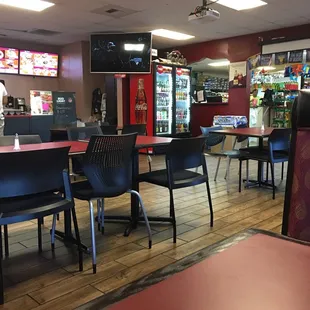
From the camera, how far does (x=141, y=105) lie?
809cm

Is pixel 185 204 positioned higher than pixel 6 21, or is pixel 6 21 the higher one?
pixel 6 21

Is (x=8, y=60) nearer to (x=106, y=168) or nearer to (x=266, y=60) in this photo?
(x=266, y=60)

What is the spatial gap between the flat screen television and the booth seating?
6.60 metres

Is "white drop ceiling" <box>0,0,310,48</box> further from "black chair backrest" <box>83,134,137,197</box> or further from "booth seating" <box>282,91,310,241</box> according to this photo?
"booth seating" <box>282,91,310,241</box>

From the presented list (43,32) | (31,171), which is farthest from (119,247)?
(43,32)

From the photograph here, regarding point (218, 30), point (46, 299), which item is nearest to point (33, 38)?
point (218, 30)

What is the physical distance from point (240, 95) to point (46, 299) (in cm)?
708

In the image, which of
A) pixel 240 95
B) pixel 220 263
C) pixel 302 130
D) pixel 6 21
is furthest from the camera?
pixel 240 95

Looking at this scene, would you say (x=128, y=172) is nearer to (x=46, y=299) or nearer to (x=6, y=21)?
(x=46, y=299)

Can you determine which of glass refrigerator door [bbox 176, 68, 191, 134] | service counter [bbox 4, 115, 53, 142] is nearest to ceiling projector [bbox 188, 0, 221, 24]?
glass refrigerator door [bbox 176, 68, 191, 134]

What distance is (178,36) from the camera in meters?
8.25

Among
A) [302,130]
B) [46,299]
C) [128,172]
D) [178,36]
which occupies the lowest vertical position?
[46,299]

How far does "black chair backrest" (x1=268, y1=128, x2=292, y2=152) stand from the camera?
13.7 ft

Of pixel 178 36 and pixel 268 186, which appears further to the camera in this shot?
pixel 178 36
